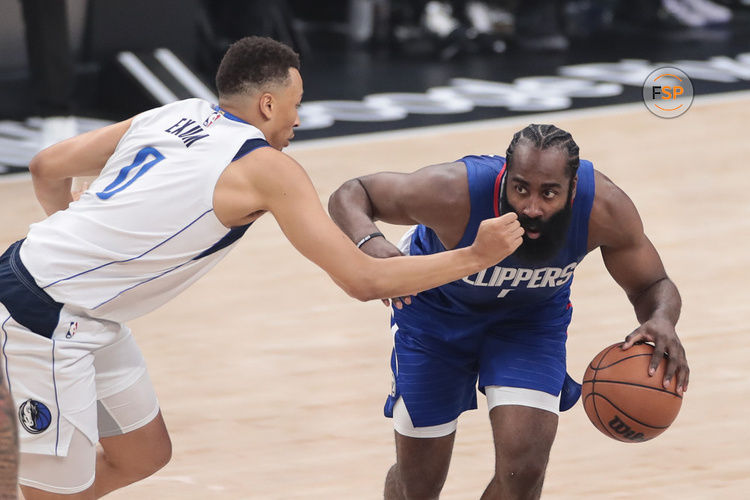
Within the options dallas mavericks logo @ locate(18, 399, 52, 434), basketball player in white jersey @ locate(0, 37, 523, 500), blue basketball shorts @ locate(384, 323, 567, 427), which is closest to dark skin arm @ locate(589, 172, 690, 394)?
blue basketball shorts @ locate(384, 323, 567, 427)

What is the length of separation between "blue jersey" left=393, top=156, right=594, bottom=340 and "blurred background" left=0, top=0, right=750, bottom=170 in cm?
586

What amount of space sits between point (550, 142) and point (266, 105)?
0.84m

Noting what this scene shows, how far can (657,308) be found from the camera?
3807 millimetres

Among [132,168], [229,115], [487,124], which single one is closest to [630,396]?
[229,115]

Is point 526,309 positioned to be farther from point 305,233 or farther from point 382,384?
point 382,384

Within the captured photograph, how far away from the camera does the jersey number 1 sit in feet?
11.0

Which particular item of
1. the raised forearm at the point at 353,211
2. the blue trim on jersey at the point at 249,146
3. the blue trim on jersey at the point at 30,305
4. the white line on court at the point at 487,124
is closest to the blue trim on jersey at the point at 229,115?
the blue trim on jersey at the point at 249,146

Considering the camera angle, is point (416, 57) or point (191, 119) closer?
point (191, 119)

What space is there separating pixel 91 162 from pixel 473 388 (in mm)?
1490

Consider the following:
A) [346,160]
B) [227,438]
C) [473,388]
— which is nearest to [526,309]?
[473,388]

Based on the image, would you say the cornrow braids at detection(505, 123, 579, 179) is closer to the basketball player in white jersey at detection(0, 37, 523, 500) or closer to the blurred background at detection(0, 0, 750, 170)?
the basketball player in white jersey at detection(0, 37, 523, 500)

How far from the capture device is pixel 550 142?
3.60m

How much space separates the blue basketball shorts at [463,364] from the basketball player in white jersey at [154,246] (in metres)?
0.75

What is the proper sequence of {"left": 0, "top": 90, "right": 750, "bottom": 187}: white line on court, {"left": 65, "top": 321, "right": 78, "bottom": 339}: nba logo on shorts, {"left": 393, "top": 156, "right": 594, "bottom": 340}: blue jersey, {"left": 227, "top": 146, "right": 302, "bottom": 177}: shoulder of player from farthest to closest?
{"left": 0, "top": 90, "right": 750, "bottom": 187}: white line on court → {"left": 393, "top": 156, "right": 594, "bottom": 340}: blue jersey → {"left": 65, "top": 321, "right": 78, "bottom": 339}: nba logo on shorts → {"left": 227, "top": 146, "right": 302, "bottom": 177}: shoulder of player
